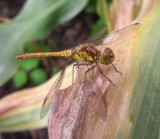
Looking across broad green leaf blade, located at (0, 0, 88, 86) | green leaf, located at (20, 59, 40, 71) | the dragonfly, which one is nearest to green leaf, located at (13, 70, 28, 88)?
green leaf, located at (20, 59, 40, 71)

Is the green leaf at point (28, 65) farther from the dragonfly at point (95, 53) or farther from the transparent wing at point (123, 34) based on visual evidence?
the transparent wing at point (123, 34)

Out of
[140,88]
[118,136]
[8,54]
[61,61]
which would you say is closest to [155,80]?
[140,88]

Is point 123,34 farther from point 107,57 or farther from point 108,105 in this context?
point 108,105

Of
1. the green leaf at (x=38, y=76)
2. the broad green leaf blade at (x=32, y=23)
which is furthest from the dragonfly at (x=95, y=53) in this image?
the green leaf at (x=38, y=76)

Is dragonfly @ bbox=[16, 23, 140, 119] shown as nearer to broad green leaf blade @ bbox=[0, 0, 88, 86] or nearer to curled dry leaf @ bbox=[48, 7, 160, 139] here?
curled dry leaf @ bbox=[48, 7, 160, 139]

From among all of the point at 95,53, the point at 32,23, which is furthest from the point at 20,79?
the point at 95,53

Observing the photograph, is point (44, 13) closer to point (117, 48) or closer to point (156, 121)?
point (117, 48)
